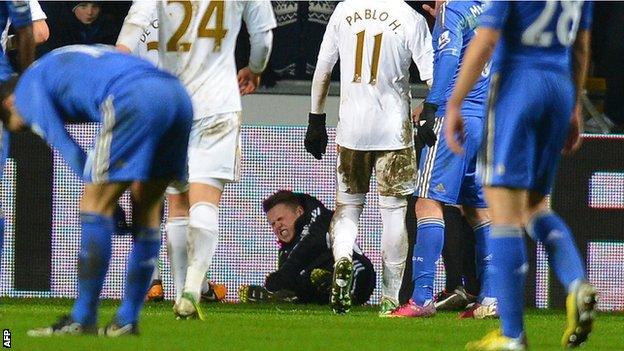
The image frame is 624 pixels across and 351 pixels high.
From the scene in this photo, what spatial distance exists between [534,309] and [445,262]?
0.70 meters

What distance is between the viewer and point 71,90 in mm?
6734

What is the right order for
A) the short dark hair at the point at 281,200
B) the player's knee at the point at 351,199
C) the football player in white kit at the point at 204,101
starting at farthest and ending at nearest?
the short dark hair at the point at 281,200, the player's knee at the point at 351,199, the football player in white kit at the point at 204,101

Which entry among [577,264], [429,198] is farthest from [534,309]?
[577,264]

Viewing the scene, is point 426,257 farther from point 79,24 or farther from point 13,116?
point 79,24

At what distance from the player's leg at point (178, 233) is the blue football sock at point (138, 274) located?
2.13 meters

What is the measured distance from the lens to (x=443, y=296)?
11.4 metres

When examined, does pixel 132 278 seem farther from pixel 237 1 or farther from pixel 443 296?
pixel 443 296

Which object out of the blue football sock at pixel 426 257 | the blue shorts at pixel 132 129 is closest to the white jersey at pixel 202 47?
the blue football sock at pixel 426 257

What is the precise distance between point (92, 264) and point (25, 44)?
7.99ft

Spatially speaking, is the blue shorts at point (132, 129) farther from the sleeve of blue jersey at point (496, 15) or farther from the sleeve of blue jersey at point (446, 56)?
the sleeve of blue jersey at point (446, 56)

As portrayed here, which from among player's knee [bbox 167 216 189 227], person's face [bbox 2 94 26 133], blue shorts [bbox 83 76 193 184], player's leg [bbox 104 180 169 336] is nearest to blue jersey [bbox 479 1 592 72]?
blue shorts [bbox 83 76 193 184]

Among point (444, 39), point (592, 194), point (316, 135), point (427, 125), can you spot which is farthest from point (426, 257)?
point (592, 194)

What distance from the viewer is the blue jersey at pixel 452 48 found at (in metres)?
10.0

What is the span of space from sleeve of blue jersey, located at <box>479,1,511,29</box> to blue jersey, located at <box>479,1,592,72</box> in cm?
1
